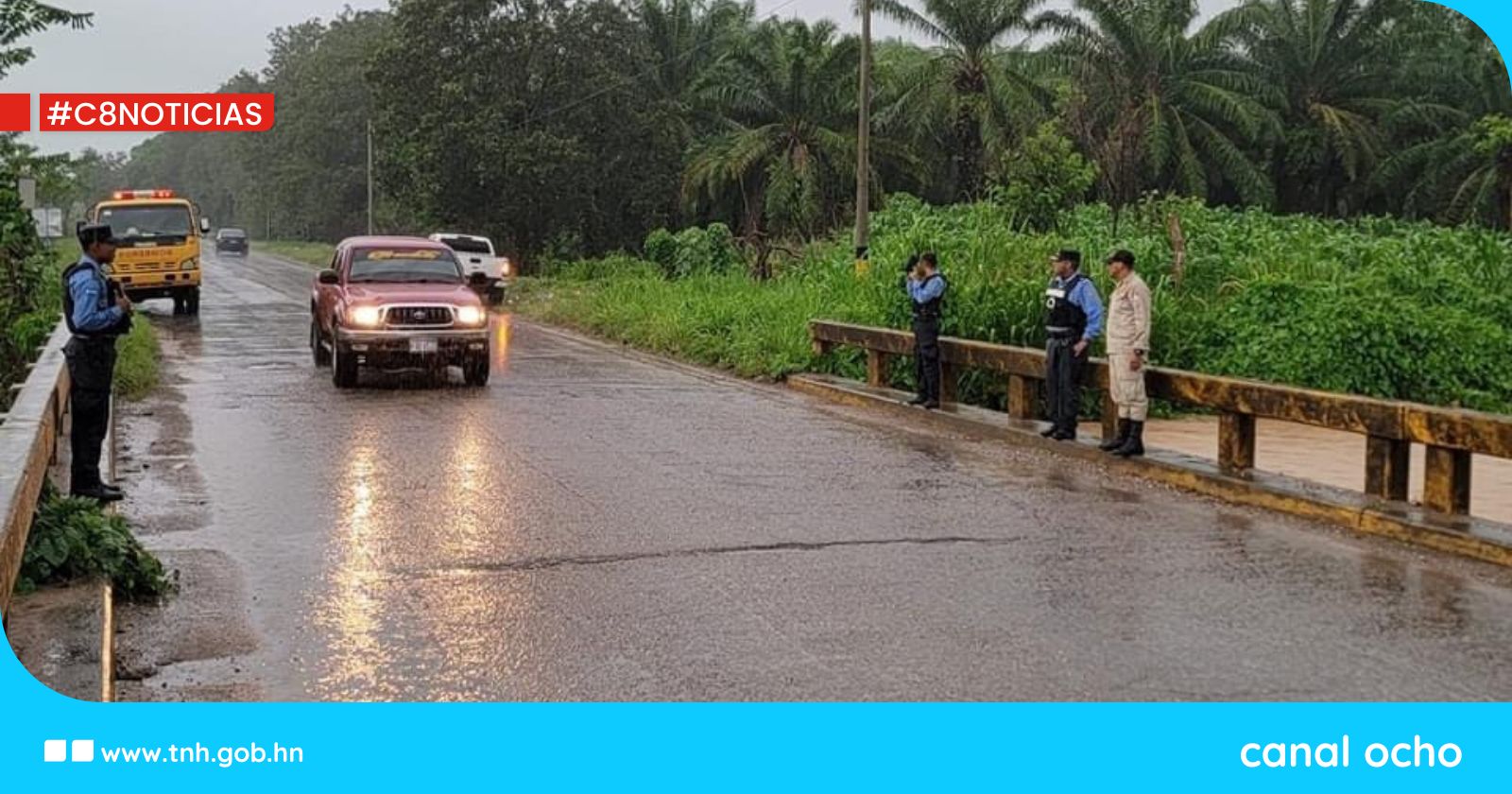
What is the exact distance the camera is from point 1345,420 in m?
10.3

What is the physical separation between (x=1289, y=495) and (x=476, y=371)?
9.90 metres

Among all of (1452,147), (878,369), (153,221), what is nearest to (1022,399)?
(878,369)

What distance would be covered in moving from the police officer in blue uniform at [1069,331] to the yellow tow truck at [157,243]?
21375mm

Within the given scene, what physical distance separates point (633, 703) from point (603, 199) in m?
42.7

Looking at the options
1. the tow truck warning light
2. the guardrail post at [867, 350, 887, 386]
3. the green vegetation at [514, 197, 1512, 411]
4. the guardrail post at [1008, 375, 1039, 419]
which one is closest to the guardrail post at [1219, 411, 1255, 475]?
the guardrail post at [1008, 375, 1039, 419]

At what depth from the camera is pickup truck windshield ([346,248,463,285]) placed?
60.6ft

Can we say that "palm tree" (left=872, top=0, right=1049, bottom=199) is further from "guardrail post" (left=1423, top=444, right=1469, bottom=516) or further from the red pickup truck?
"guardrail post" (left=1423, top=444, right=1469, bottom=516)

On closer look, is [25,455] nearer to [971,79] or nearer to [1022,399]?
[1022,399]

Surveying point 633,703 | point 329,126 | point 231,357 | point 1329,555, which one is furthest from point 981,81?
point 633,703

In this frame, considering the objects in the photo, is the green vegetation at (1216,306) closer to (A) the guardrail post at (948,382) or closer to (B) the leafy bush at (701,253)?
(A) the guardrail post at (948,382)

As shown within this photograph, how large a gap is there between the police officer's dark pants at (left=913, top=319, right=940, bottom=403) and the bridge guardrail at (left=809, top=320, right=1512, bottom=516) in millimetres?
806

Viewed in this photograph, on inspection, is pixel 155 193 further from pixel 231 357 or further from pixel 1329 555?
pixel 1329 555

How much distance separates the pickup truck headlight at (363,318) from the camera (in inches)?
672

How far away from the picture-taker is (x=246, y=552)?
28.6 feet
